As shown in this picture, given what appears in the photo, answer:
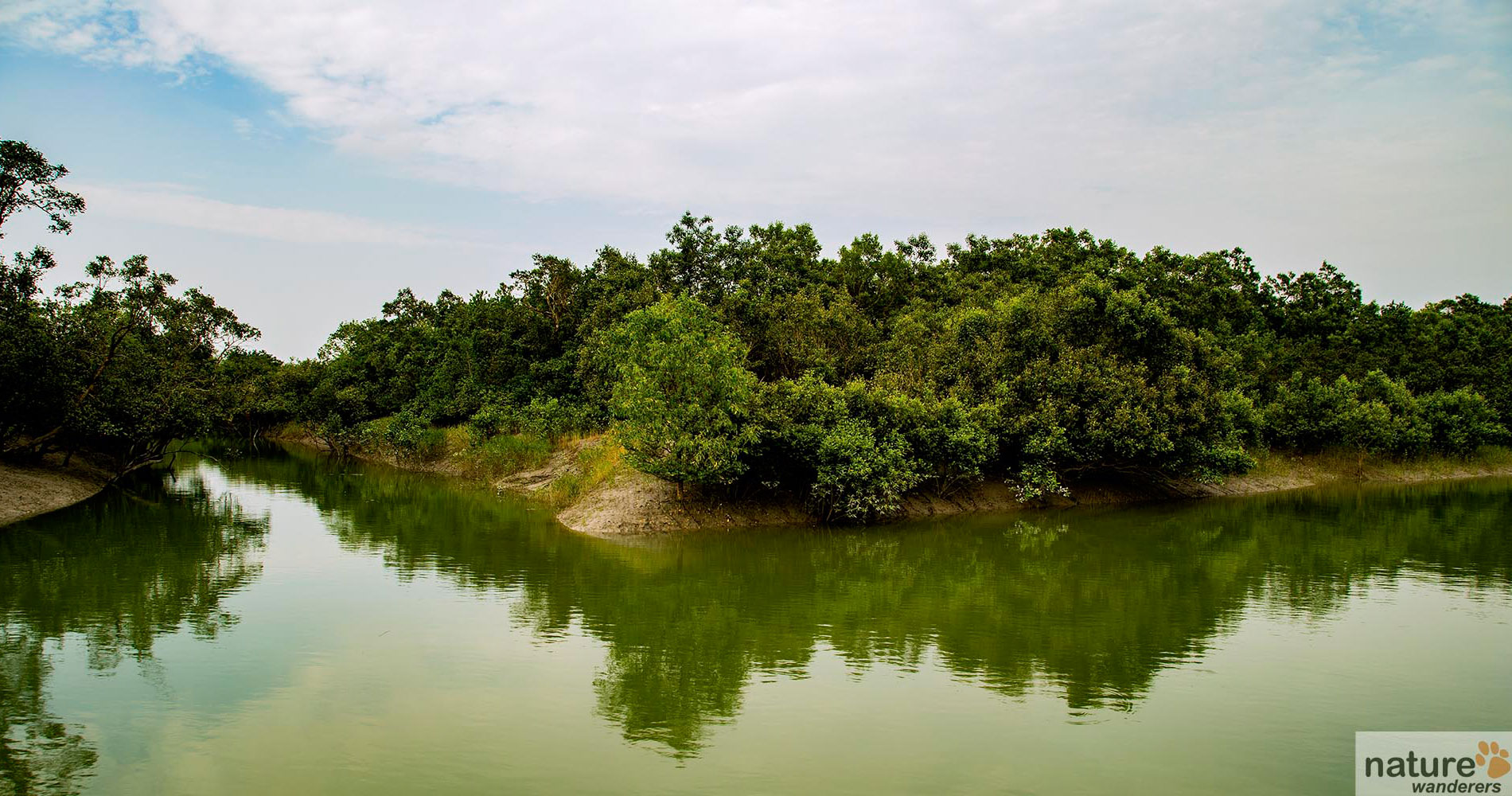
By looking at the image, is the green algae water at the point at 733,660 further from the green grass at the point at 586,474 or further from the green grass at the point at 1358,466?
the green grass at the point at 1358,466

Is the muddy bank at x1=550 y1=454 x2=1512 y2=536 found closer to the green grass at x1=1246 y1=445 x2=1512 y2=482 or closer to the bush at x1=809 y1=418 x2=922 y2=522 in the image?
the green grass at x1=1246 y1=445 x2=1512 y2=482

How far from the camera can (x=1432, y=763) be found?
9492 mm

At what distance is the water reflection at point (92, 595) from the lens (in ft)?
32.1

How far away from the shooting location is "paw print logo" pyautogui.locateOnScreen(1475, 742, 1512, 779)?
9.38 m

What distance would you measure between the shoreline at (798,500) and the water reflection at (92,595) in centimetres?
952

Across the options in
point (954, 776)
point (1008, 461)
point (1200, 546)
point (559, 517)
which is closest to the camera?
point (954, 776)

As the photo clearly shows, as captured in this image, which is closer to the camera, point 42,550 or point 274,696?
point 274,696

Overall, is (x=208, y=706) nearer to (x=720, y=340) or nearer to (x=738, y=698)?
(x=738, y=698)

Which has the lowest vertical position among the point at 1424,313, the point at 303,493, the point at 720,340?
the point at 303,493

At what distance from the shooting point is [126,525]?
25.5 m

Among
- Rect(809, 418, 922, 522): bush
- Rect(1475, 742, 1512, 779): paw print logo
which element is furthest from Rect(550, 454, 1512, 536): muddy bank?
Rect(1475, 742, 1512, 779): paw print logo

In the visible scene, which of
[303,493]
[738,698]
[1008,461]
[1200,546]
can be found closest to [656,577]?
[738,698]

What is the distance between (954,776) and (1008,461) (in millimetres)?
23713

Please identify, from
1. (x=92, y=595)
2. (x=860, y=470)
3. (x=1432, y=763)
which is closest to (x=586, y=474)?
(x=860, y=470)
